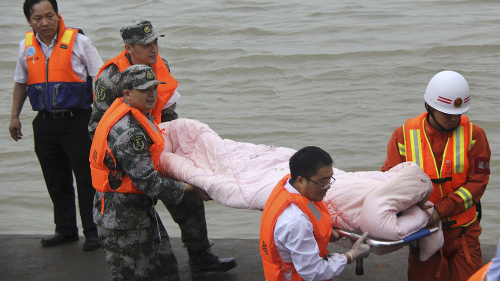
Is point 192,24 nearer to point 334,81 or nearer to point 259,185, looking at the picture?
point 334,81

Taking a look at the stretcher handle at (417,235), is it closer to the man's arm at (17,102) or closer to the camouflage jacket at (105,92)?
the camouflage jacket at (105,92)

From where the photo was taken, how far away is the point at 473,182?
4.16m

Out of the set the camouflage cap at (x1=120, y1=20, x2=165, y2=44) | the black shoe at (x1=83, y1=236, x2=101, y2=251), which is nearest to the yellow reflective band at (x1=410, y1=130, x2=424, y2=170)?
the camouflage cap at (x1=120, y1=20, x2=165, y2=44)

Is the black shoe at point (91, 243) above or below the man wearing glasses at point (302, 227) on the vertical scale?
below

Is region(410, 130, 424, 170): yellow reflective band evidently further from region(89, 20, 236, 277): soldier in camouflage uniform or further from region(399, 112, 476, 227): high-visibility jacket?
region(89, 20, 236, 277): soldier in camouflage uniform

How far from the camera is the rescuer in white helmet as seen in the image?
4109mm

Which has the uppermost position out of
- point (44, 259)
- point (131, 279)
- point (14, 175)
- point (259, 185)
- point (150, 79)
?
point (150, 79)

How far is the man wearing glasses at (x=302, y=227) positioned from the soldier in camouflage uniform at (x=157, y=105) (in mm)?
1076

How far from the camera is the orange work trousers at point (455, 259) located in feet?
13.8

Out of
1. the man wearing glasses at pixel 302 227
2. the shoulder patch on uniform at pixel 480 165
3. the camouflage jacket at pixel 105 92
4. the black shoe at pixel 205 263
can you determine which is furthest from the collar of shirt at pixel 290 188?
the black shoe at pixel 205 263

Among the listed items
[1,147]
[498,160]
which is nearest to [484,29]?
[498,160]

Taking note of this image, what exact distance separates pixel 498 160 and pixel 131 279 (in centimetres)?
553

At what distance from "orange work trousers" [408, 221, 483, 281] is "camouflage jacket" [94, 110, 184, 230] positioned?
5.14 feet

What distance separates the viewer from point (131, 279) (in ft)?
13.7
